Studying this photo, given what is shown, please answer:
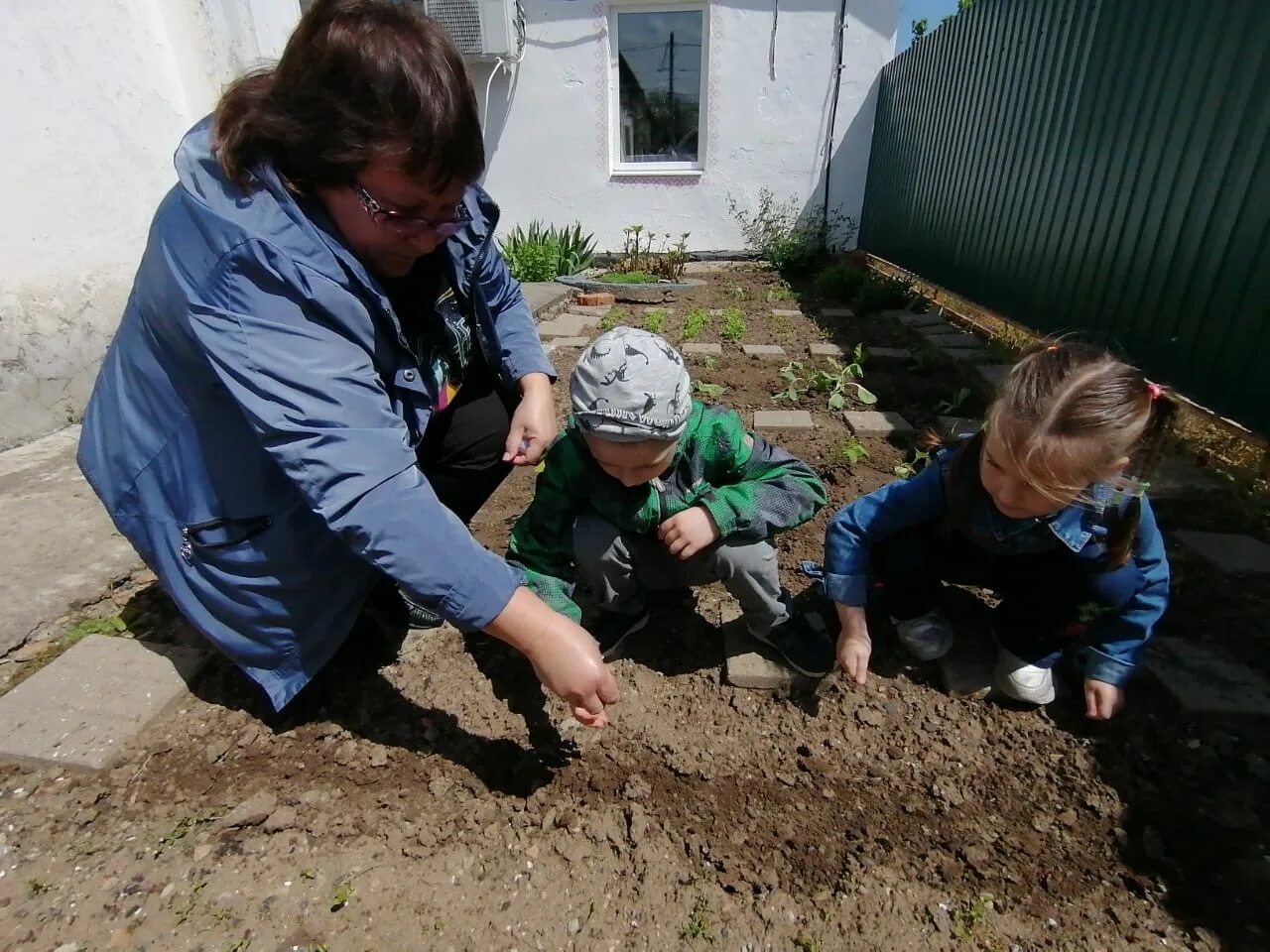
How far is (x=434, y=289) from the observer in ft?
5.84

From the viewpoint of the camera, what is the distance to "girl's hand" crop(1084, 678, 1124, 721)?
156 centimetres

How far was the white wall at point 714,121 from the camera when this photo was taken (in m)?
7.33

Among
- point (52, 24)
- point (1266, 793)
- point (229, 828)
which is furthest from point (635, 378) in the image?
point (52, 24)

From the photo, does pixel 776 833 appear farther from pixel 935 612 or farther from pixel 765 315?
pixel 765 315

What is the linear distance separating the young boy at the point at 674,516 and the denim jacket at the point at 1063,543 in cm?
13

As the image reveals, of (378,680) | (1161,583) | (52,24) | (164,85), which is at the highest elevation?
(52,24)

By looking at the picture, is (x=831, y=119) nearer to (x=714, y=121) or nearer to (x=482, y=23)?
(x=714, y=121)

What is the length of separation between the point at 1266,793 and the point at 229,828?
2.07 meters

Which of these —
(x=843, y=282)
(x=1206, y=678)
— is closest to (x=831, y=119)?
(x=843, y=282)

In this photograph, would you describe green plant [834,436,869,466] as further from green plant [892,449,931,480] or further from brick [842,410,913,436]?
brick [842,410,913,436]

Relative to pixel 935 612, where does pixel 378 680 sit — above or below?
below

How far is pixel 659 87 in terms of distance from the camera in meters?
7.85

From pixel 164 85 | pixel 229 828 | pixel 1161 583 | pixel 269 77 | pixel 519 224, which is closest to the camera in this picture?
pixel 269 77

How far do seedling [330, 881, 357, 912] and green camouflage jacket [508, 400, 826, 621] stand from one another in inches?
25.3
